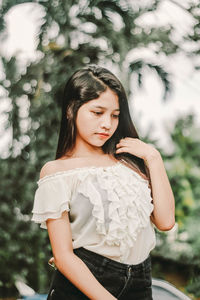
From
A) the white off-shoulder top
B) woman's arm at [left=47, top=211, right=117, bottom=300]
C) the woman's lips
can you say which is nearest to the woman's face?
the woman's lips

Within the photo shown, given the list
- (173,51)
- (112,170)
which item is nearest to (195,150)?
(173,51)

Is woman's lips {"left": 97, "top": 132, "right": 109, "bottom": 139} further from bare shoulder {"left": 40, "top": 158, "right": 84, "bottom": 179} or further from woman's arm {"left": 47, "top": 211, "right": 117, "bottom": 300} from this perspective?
woman's arm {"left": 47, "top": 211, "right": 117, "bottom": 300}

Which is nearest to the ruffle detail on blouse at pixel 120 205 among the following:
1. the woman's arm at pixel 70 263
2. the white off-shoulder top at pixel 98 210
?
the white off-shoulder top at pixel 98 210

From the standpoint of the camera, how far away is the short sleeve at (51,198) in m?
1.49

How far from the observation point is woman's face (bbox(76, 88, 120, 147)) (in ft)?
5.25

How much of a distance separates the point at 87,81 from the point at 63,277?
719 millimetres

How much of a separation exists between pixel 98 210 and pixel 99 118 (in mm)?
335

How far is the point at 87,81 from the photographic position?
164 cm

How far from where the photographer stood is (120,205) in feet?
5.09

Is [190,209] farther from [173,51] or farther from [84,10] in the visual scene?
[84,10]

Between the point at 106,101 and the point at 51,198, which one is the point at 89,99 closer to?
the point at 106,101

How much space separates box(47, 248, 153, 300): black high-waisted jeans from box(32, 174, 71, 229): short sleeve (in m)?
0.18

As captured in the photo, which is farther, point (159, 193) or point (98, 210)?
point (159, 193)

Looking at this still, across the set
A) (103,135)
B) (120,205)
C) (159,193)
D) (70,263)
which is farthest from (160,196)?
(70,263)
